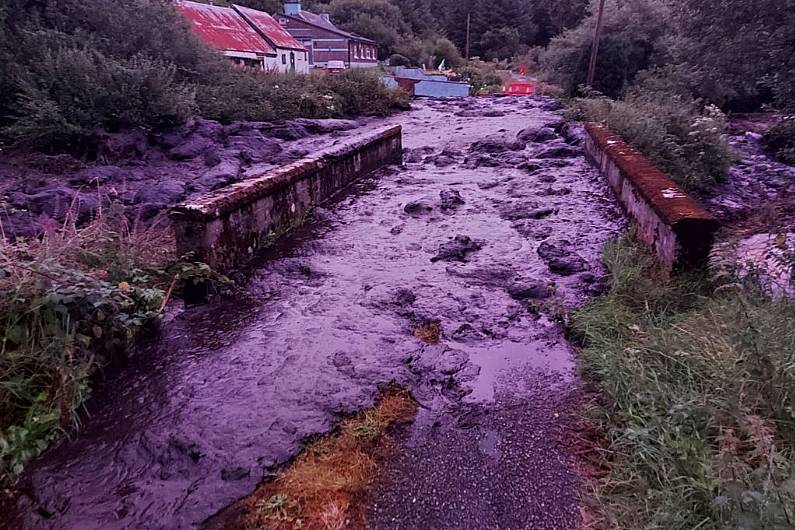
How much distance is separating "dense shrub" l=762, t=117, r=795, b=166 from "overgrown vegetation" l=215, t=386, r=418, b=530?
45.7 ft

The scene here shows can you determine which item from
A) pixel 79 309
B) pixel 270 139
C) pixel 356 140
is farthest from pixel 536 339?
pixel 270 139

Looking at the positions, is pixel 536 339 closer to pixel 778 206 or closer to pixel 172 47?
pixel 778 206

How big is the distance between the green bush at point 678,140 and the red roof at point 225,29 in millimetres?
23150

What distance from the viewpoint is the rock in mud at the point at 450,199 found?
8492mm

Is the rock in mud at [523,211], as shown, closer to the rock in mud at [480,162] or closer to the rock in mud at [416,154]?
the rock in mud at [480,162]

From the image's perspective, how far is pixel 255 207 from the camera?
6043mm

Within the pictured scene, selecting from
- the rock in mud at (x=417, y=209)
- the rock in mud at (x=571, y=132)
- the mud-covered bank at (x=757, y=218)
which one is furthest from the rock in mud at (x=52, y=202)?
the rock in mud at (x=571, y=132)

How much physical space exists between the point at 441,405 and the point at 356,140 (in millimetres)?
7662

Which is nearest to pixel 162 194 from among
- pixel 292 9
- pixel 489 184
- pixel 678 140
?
pixel 489 184

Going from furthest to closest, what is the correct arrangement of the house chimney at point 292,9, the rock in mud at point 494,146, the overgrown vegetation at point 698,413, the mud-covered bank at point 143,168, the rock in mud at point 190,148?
the house chimney at point 292,9 < the rock in mud at point 494,146 < the rock in mud at point 190,148 < the mud-covered bank at point 143,168 < the overgrown vegetation at point 698,413

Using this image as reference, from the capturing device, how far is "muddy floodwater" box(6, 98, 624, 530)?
9.04 ft

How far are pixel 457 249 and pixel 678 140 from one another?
6.74 m

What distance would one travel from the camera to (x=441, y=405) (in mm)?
3553

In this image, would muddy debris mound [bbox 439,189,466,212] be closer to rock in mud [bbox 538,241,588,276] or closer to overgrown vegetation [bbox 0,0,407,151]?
rock in mud [bbox 538,241,588,276]
